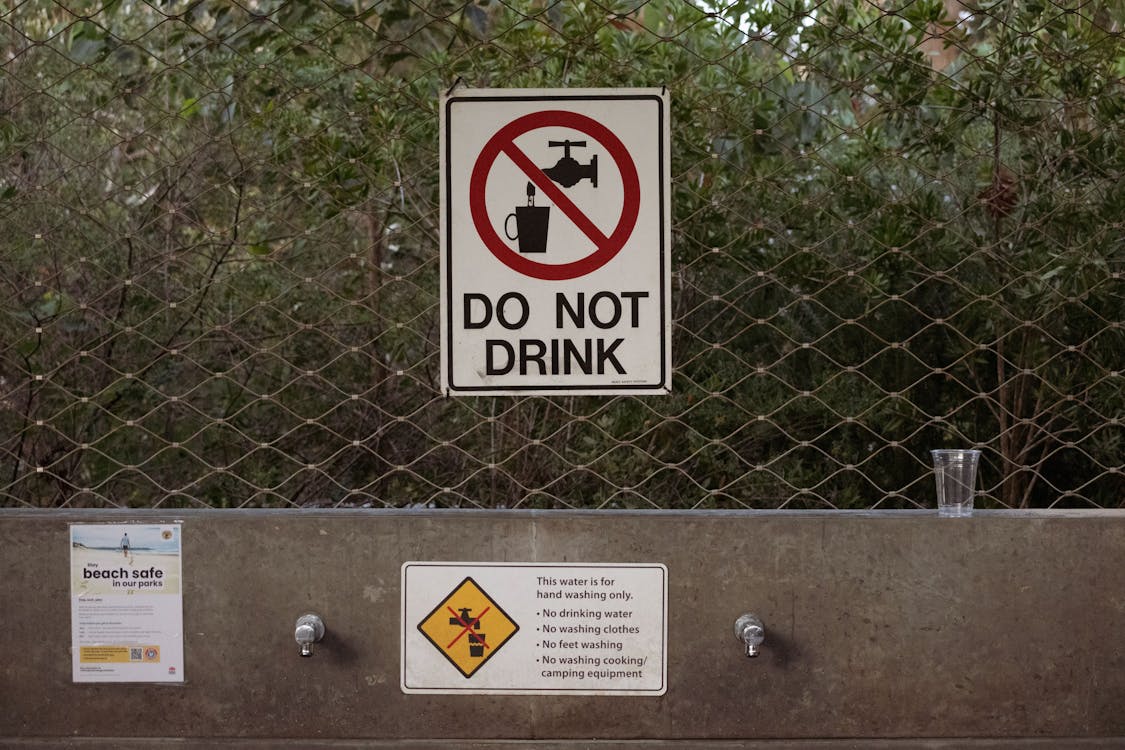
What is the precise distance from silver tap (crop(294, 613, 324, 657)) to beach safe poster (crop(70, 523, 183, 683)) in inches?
11.8

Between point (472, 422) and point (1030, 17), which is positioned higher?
point (1030, 17)

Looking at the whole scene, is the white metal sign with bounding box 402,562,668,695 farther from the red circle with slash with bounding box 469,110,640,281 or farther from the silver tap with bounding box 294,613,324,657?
the red circle with slash with bounding box 469,110,640,281

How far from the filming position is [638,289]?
271 cm

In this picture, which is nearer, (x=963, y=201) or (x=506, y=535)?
(x=506, y=535)

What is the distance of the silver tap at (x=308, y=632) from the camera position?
2594 mm

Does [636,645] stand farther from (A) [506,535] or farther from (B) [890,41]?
(B) [890,41]

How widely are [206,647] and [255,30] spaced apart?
1.83 meters

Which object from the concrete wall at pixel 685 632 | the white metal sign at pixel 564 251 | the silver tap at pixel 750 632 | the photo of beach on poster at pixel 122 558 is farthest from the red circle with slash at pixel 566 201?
the photo of beach on poster at pixel 122 558

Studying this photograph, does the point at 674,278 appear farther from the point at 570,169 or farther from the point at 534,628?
the point at 534,628

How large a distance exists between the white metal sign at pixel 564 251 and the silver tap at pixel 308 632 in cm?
61

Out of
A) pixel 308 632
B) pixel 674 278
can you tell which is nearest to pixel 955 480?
pixel 674 278

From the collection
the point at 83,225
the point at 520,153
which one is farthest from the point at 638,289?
the point at 83,225

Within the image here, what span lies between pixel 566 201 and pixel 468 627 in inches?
40.0

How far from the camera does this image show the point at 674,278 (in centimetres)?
314
